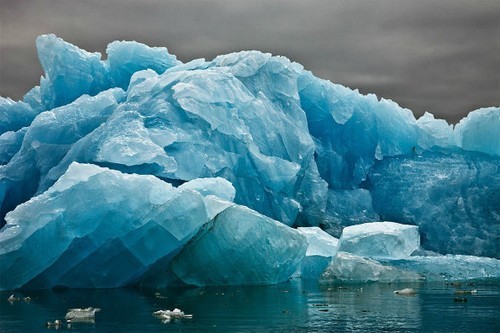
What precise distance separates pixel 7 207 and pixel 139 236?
22.6 feet

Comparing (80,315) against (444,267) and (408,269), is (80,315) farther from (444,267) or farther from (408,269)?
(444,267)

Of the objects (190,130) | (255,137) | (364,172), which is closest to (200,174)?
(190,130)

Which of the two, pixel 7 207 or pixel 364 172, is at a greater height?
pixel 364 172

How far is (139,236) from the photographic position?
60.2ft

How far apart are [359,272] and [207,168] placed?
5030 mm

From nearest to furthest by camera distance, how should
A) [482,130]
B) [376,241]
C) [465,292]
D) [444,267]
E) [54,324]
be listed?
[54,324]
[465,292]
[444,267]
[376,241]
[482,130]

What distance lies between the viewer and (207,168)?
2289 cm

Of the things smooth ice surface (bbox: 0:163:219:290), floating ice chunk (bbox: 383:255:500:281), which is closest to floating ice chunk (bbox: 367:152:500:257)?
floating ice chunk (bbox: 383:255:500:281)

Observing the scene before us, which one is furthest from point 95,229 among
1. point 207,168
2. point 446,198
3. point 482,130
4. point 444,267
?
point 482,130

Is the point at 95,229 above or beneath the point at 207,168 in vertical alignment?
beneath

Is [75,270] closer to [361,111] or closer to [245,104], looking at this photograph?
[245,104]

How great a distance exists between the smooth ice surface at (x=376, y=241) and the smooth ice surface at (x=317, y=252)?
566 mm

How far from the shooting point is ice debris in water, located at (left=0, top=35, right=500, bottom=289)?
1814cm

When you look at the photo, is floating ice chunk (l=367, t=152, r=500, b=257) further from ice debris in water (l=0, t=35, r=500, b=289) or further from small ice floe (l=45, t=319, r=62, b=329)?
small ice floe (l=45, t=319, r=62, b=329)
